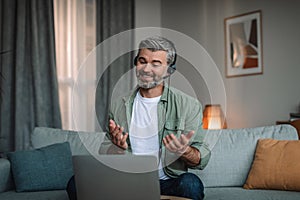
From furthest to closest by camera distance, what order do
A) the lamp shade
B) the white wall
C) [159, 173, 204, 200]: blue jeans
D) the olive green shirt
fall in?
1. the lamp shade
2. the white wall
3. the olive green shirt
4. [159, 173, 204, 200]: blue jeans

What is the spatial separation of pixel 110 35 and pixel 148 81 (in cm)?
299

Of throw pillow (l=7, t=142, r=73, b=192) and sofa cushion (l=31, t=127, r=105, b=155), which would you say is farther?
sofa cushion (l=31, t=127, r=105, b=155)

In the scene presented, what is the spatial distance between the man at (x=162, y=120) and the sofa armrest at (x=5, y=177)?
0.80m

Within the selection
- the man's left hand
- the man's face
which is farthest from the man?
the man's left hand

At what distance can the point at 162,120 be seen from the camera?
2.06m

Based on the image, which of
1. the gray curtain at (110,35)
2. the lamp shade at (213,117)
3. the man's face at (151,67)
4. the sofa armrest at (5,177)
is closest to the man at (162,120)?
the man's face at (151,67)

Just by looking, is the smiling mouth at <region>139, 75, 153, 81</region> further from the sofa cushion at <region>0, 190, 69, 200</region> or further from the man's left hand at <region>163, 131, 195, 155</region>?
the sofa cushion at <region>0, 190, 69, 200</region>

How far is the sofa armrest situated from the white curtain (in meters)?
1.66

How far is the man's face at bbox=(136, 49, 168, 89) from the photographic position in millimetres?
1902

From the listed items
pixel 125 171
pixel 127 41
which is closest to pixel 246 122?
pixel 127 41

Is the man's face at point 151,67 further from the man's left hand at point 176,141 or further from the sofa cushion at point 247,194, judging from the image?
the sofa cushion at point 247,194

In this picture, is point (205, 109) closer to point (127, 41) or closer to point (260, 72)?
point (260, 72)

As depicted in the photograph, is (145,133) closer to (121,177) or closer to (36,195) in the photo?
(121,177)

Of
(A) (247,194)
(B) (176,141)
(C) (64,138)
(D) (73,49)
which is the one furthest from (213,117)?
(B) (176,141)
